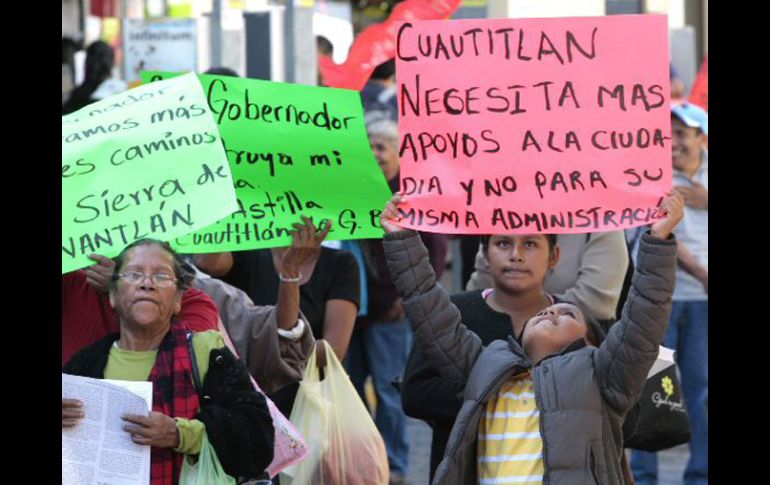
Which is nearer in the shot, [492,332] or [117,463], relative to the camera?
[117,463]

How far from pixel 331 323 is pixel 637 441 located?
4.77 ft

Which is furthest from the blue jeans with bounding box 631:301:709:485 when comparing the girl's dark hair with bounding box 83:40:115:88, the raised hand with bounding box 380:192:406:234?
the girl's dark hair with bounding box 83:40:115:88

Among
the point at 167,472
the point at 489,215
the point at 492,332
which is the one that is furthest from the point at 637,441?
the point at 167,472

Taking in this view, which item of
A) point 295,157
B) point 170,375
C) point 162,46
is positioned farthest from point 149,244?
point 162,46

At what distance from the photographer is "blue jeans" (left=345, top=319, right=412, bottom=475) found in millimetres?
8602

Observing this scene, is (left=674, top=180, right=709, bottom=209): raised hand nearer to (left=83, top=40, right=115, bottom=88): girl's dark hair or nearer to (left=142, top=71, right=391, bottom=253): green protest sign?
(left=142, top=71, right=391, bottom=253): green protest sign

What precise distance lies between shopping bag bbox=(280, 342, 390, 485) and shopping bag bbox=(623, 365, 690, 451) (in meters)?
0.89

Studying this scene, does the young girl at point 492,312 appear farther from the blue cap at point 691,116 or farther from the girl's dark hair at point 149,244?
the blue cap at point 691,116

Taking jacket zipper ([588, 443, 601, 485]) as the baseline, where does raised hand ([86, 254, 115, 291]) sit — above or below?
above

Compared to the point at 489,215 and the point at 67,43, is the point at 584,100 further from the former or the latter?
the point at 67,43

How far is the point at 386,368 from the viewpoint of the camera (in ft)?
28.3

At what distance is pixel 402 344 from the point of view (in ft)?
28.7

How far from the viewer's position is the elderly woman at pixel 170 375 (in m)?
4.80

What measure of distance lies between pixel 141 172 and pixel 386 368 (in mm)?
3611
